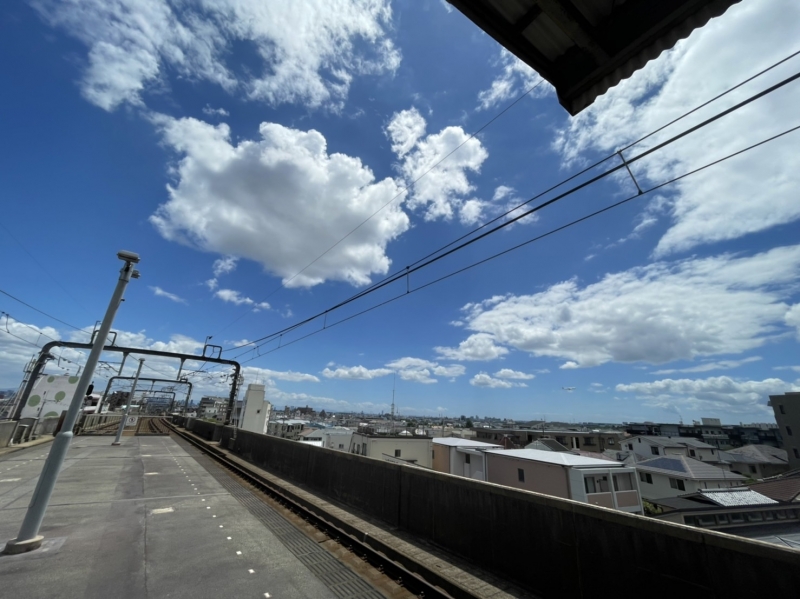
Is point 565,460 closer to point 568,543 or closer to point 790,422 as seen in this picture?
point 568,543

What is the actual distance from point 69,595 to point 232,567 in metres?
1.97

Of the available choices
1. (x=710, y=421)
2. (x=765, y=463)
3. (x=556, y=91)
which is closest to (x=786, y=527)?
(x=556, y=91)

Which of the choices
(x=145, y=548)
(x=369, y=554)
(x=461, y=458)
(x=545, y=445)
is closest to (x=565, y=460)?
(x=461, y=458)

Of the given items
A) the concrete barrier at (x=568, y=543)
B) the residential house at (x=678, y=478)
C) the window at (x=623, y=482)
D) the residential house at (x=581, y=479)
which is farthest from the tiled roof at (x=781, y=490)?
the concrete barrier at (x=568, y=543)

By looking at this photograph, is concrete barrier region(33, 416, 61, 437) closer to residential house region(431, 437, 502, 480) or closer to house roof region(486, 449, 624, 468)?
residential house region(431, 437, 502, 480)

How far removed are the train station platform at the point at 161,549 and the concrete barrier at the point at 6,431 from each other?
35.0 ft

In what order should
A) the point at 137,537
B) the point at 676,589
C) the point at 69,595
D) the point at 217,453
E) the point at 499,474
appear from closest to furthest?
1. the point at 676,589
2. the point at 69,595
3. the point at 137,537
4. the point at 217,453
5. the point at 499,474

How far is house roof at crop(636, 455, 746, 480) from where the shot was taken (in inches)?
1315

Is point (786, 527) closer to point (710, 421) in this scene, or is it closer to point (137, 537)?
point (137, 537)

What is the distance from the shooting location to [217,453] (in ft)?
63.4

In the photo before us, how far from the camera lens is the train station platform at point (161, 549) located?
15.3 feet

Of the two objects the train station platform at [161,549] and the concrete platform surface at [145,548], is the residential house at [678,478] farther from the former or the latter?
the concrete platform surface at [145,548]

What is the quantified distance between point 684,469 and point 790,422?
31233 millimetres

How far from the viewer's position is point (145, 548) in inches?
233
